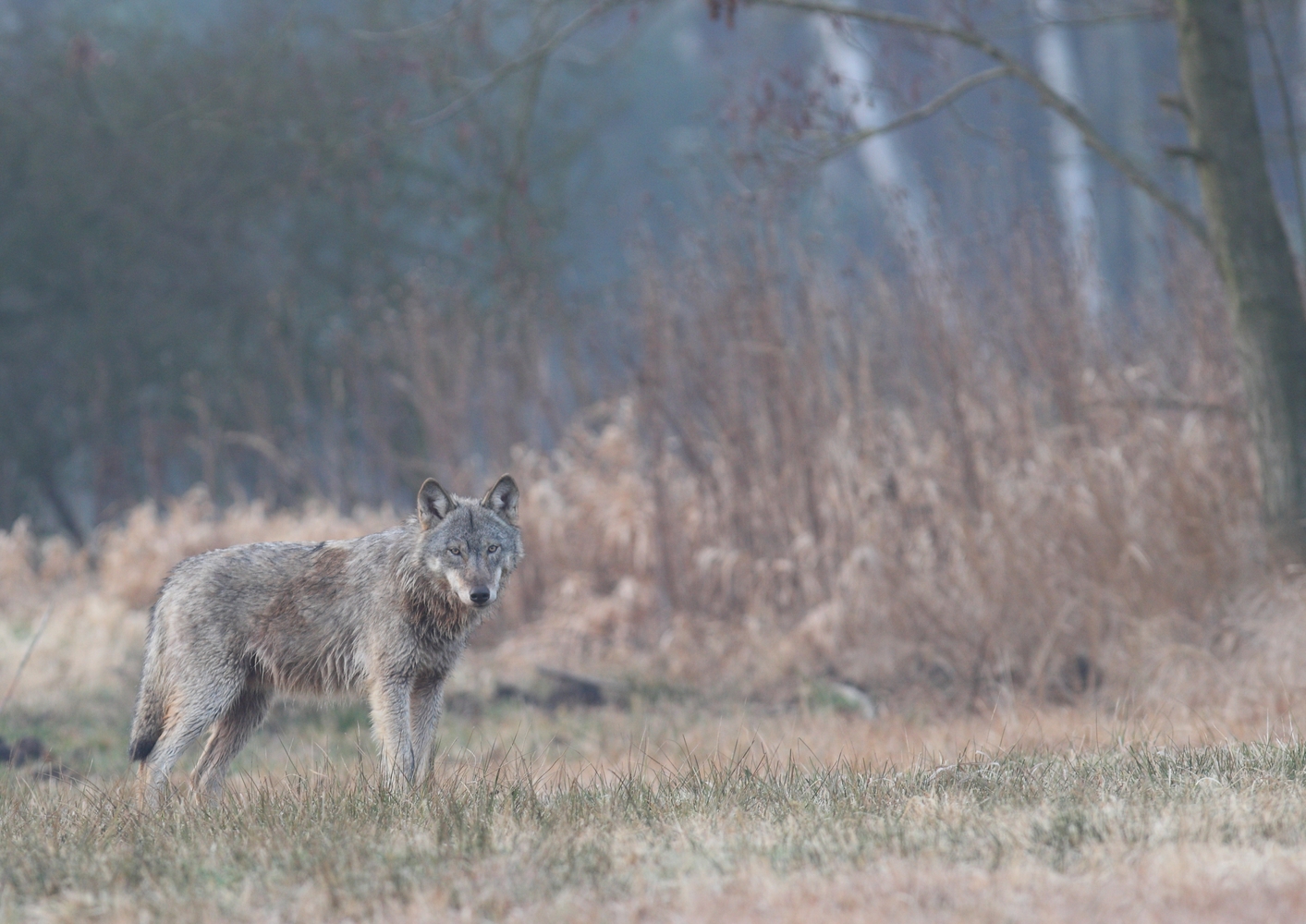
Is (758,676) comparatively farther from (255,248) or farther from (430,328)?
(255,248)

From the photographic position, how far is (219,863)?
407 centimetres

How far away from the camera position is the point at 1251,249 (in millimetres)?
7695

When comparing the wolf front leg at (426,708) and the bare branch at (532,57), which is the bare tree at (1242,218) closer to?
the bare branch at (532,57)

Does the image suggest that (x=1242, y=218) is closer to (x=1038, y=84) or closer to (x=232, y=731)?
(x=1038, y=84)

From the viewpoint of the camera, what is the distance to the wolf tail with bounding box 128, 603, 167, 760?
6090mm

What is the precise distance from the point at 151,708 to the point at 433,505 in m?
1.58

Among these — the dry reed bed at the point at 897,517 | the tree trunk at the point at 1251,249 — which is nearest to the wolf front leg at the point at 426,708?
the dry reed bed at the point at 897,517

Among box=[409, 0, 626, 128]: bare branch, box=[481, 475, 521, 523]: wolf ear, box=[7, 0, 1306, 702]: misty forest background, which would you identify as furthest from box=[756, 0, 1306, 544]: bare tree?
box=[481, 475, 521, 523]: wolf ear

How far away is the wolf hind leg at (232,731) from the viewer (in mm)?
6203

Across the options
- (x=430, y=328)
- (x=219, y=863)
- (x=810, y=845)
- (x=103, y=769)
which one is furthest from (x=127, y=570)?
(x=810, y=845)

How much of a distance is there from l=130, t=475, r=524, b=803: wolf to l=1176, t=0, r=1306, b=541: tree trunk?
170 inches

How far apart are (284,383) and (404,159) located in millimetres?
3830

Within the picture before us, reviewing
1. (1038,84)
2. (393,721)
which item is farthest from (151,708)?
(1038,84)

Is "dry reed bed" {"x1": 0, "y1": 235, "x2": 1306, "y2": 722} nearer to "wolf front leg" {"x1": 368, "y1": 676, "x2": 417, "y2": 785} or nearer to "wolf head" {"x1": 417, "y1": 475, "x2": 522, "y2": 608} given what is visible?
"wolf head" {"x1": 417, "y1": 475, "x2": 522, "y2": 608}
